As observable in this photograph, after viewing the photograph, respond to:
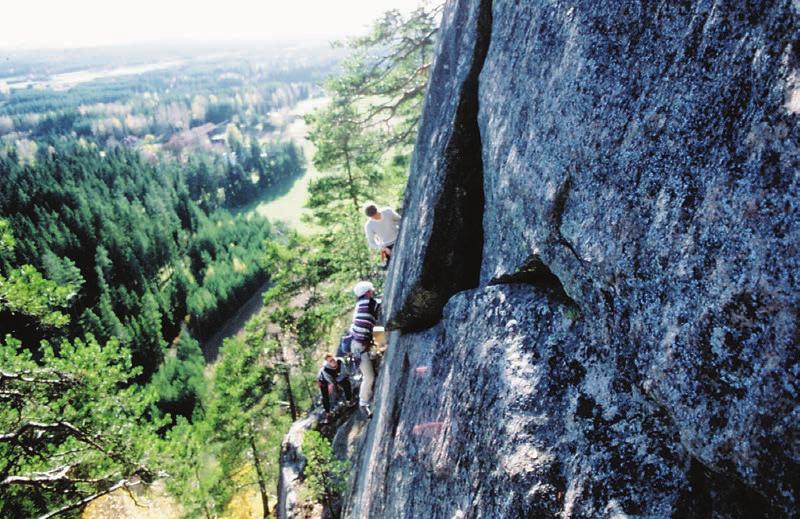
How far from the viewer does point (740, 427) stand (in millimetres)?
2141

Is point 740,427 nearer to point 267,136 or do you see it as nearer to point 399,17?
point 399,17

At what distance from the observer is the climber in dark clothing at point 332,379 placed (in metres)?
10.4

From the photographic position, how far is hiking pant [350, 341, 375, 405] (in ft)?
28.7

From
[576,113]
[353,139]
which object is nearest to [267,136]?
[353,139]

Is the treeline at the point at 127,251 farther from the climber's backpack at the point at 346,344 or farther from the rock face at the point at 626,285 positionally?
the rock face at the point at 626,285

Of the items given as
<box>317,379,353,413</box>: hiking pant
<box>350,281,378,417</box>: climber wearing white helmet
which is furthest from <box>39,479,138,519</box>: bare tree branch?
<box>350,281,378,417</box>: climber wearing white helmet

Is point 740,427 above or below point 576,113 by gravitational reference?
below

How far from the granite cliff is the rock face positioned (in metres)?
0.01

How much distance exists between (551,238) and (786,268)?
5.39 ft

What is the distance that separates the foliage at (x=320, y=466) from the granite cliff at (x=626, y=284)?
376 cm

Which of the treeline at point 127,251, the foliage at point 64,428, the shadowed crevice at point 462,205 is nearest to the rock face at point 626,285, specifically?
the shadowed crevice at point 462,205

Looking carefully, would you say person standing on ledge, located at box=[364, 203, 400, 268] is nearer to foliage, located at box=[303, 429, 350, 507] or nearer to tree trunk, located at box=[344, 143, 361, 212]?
foliage, located at box=[303, 429, 350, 507]

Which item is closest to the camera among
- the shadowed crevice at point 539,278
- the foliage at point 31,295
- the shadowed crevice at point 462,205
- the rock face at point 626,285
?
the rock face at point 626,285

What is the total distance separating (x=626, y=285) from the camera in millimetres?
2805
